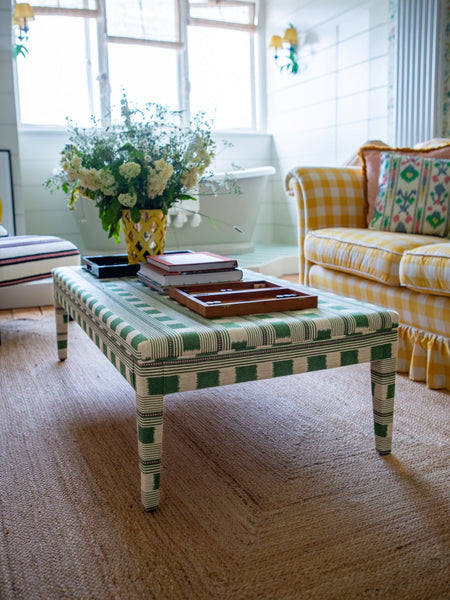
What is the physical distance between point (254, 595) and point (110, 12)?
4.81 metres

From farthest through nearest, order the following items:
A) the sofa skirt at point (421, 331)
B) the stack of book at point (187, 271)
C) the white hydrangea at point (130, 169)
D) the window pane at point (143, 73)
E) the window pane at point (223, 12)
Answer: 1. the window pane at point (223, 12)
2. the window pane at point (143, 73)
3. the sofa skirt at point (421, 331)
4. the white hydrangea at point (130, 169)
5. the stack of book at point (187, 271)

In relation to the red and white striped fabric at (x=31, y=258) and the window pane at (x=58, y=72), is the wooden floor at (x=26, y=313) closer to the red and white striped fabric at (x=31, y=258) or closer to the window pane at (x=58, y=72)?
the red and white striped fabric at (x=31, y=258)

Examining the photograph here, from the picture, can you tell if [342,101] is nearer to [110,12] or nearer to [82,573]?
[110,12]

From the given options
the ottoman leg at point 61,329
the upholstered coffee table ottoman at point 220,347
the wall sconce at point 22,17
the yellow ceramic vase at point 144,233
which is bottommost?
the ottoman leg at point 61,329

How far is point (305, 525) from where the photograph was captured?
1182 millimetres

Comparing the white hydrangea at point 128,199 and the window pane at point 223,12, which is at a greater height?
the window pane at point 223,12

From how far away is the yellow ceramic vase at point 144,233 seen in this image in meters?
1.96

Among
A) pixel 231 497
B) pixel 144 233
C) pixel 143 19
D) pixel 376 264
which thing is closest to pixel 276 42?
pixel 143 19

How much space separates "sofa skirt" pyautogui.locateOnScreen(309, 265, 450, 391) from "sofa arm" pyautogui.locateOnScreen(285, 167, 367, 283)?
576mm

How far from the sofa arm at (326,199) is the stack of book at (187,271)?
1.13m

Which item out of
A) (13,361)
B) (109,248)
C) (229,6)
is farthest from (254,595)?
(229,6)

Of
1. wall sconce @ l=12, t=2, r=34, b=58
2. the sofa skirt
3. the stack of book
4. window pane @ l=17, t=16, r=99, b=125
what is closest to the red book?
the stack of book

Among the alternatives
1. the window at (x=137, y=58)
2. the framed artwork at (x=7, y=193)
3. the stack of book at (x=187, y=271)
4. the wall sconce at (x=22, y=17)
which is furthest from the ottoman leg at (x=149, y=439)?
the wall sconce at (x=22, y=17)

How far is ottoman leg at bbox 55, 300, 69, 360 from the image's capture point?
2.25 metres
